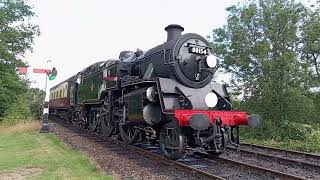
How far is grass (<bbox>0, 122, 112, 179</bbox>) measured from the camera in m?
7.29

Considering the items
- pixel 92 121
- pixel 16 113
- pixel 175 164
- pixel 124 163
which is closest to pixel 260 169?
pixel 175 164

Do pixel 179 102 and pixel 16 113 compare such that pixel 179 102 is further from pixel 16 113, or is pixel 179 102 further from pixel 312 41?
pixel 16 113

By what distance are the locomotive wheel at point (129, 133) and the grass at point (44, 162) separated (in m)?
1.75

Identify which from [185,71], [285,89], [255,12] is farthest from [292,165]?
[255,12]

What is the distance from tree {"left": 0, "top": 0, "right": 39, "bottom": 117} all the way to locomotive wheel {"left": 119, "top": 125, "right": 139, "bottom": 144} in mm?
12958

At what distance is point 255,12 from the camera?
60.3 ft

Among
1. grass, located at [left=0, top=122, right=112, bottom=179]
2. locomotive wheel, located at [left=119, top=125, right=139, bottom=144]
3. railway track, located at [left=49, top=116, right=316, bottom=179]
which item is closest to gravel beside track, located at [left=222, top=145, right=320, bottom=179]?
railway track, located at [left=49, top=116, right=316, bottom=179]

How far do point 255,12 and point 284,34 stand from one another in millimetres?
2163

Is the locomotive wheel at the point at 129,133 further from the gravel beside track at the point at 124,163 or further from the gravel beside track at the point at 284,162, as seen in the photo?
the gravel beside track at the point at 284,162

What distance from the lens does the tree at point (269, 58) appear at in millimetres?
16203

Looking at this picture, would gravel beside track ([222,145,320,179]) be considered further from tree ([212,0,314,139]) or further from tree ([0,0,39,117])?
tree ([0,0,39,117])

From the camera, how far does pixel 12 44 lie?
76.5ft

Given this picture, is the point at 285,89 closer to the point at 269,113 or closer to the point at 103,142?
the point at 269,113

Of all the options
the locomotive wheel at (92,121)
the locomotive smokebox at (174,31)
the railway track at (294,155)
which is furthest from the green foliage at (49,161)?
the railway track at (294,155)
